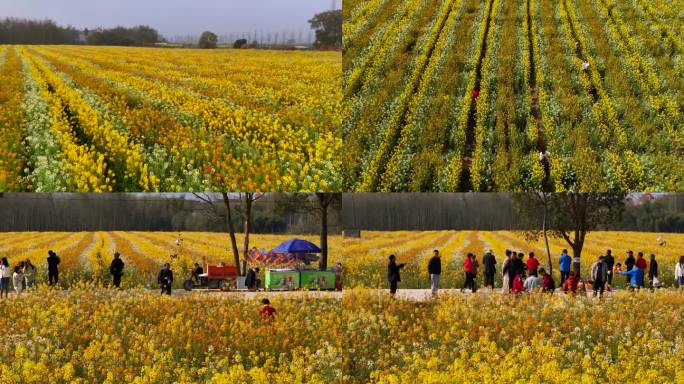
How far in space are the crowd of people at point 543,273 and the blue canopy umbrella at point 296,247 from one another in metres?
1.54

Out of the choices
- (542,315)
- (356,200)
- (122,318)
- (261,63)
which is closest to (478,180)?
(356,200)

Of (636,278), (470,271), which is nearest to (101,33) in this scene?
(470,271)

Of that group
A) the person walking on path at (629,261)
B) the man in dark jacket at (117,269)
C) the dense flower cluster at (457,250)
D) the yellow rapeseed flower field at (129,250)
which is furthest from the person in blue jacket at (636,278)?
the man in dark jacket at (117,269)

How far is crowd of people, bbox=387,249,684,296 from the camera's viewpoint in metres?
17.0

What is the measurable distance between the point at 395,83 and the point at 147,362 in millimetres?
7958

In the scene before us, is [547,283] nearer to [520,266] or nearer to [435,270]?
[520,266]

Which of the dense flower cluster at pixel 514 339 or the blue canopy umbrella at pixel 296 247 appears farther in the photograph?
the blue canopy umbrella at pixel 296 247

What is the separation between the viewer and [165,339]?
14.0 meters

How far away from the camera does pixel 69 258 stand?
60.3 ft

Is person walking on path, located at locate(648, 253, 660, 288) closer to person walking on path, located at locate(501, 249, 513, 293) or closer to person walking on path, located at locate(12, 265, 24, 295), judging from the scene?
person walking on path, located at locate(501, 249, 513, 293)

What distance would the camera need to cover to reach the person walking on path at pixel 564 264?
17.8 metres

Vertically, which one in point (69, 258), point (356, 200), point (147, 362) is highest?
point (356, 200)

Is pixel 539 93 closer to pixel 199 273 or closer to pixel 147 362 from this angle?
pixel 199 273

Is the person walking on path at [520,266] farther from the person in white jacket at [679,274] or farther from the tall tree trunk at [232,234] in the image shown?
the tall tree trunk at [232,234]
